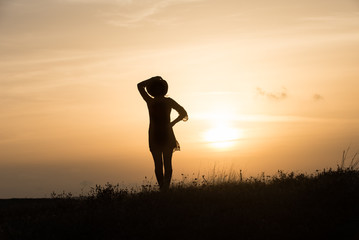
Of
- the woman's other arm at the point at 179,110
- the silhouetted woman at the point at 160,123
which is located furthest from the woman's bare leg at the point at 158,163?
the woman's other arm at the point at 179,110

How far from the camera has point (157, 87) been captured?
46.3 feet

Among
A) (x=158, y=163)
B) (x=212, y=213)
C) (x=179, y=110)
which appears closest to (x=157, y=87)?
(x=179, y=110)

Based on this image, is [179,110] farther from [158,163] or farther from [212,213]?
[212,213]

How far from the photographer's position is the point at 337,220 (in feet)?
34.2

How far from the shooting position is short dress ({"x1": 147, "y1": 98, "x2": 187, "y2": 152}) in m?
14.1

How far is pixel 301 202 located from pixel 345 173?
265 centimetres

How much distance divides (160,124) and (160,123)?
30 millimetres

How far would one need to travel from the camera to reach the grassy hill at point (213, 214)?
32.7 feet

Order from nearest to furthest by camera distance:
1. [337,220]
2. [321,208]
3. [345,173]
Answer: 1. [337,220]
2. [321,208]
3. [345,173]

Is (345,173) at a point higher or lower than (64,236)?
higher

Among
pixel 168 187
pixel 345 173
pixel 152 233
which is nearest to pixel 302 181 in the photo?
pixel 345 173

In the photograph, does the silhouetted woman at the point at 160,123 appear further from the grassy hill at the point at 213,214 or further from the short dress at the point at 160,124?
the grassy hill at the point at 213,214

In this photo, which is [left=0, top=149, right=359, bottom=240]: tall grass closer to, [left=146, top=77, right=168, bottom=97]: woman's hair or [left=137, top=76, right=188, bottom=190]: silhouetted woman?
[left=137, top=76, right=188, bottom=190]: silhouetted woman

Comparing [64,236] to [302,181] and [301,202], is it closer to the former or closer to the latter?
[301,202]
